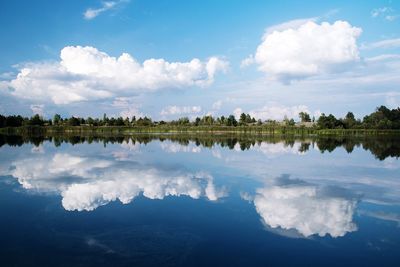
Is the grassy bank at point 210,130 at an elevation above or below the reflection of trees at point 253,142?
above

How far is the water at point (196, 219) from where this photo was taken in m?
6.94

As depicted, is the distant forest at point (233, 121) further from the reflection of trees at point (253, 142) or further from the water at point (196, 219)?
the water at point (196, 219)

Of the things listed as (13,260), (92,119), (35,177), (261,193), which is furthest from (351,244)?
(92,119)

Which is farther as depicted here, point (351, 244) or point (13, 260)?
point (351, 244)

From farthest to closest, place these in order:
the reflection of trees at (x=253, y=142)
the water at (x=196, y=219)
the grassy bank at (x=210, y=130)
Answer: the grassy bank at (x=210, y=130) → the reflection of trees at (x=253, y=142) → the water at (x=196, y=219)

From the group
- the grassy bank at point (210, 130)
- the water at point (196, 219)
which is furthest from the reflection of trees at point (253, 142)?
the grassy bank at point (210, 130)

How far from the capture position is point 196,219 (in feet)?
31.3

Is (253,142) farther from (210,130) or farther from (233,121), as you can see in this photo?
(233,121)

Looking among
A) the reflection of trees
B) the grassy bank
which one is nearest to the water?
the reflection of trees

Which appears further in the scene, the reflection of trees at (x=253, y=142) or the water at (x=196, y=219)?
the reflection of trees at (x=253, y=142)

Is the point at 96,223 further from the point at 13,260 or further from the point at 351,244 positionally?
the point at 351,244

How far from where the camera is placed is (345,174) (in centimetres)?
1858

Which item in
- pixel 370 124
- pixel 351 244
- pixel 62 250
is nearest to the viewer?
pixel 62 250

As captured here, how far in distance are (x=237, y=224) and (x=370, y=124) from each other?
88.3 meters
